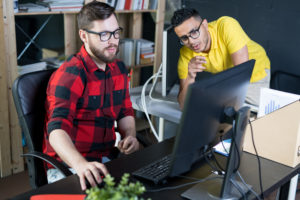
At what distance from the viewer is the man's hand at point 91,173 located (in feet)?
4.18

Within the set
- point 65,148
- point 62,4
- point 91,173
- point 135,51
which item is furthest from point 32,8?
point 91,173

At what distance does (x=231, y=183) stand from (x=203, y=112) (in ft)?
1.11

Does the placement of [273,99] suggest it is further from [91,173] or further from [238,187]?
[91,173]

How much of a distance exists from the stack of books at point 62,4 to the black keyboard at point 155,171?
1817 millimetres

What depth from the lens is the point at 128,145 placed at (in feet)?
5.90

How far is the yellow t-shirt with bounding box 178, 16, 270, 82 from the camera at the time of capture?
2395 mm

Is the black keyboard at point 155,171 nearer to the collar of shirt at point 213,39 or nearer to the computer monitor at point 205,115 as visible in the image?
the computer monitor at point 205,115

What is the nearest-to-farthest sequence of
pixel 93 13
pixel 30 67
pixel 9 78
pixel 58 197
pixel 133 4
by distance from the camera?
pixel 58 197
pixel 93 13
pixel 9 78
pixel 30 67
pixel 133 4

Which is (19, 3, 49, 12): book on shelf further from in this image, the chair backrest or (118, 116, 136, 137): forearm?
(118, 116, 136, 137): forearm

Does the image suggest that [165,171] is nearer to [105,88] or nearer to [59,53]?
[105,88]

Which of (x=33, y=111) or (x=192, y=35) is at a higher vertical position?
(x=192, y=35)

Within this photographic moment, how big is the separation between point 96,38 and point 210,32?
0.97m

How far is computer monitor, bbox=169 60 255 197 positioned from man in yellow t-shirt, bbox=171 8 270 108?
3.41 ft

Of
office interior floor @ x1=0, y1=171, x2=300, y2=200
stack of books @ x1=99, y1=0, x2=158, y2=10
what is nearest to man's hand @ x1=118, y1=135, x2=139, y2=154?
office interior floor @ x1=0, y1=171, x2=300, y2=200
